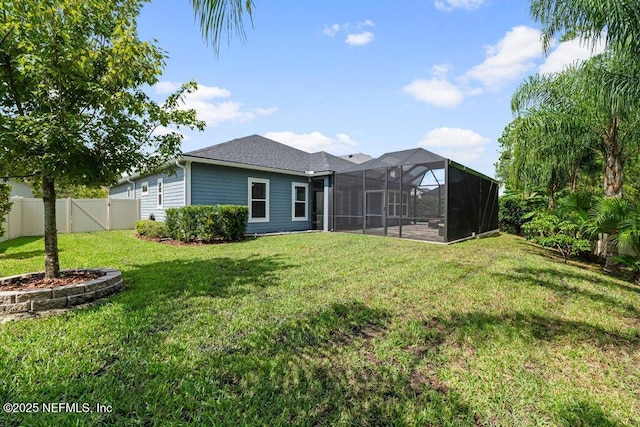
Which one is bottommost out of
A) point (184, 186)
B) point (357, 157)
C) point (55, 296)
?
point (55, 296)

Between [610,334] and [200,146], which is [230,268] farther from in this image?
[200,146]

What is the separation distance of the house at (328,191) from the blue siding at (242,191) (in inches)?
1.4

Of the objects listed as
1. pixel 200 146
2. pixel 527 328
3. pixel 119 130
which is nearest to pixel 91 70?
pixel 119 130

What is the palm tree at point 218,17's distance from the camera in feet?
4.82

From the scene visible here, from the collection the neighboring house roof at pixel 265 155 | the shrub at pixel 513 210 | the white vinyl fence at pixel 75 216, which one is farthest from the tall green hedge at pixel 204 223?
the shrub at pixel 513 210

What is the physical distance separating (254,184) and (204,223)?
307 cm

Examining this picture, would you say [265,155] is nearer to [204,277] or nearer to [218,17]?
[204,277]

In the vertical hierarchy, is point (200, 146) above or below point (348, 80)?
below

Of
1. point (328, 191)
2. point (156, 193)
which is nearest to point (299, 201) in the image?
point (328, 191)

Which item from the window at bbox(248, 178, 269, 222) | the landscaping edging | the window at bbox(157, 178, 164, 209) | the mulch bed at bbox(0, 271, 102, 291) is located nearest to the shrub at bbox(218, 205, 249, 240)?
the window at bbox(248, 178, 269, 222)

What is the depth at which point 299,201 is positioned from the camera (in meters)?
13.0

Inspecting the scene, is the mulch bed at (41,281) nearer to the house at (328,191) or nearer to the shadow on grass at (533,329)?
the shadow on grass at (533,329)

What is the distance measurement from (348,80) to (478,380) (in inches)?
337

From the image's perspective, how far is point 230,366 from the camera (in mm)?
2266
